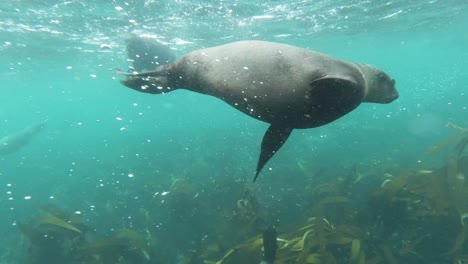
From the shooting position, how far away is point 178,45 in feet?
75.1

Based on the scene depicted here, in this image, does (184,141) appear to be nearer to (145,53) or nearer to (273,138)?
(145,53)

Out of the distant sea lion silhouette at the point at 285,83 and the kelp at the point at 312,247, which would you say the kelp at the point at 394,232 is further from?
the distant sea lion silhouette at the point at 285,83

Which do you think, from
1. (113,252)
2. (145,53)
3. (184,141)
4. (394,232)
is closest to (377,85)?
(394,232)

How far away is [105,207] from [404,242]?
1005 centimetres

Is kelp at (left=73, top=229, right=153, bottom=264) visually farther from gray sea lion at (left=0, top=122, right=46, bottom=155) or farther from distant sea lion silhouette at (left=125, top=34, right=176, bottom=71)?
gray sea lion at (left=0, top=122, right=46, bottom=155)

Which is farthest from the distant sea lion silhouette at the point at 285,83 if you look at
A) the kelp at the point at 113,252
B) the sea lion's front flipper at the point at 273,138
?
the kelp at the point at 113,252

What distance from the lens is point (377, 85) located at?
3.13 metres

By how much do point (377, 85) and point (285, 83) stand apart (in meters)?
1.05

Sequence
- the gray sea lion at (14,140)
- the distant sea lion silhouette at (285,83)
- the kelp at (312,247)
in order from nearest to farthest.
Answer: the distant sea lion silhouette at (285,83), the kelp at (312,247), the gray sea lion at (14,140)

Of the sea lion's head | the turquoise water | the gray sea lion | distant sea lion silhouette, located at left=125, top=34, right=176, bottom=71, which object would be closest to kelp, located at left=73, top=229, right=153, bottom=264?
the turquoise water

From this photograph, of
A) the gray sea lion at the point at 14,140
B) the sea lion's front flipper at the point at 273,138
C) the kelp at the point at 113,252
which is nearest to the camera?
the sea lion's front flipper at the point at 273,138

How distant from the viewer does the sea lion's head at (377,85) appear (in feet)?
9.91

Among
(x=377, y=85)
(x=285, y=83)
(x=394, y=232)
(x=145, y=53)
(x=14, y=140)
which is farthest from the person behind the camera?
(x=14, y=140)

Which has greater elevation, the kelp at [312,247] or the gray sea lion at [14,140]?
the kelp at [312,247]
